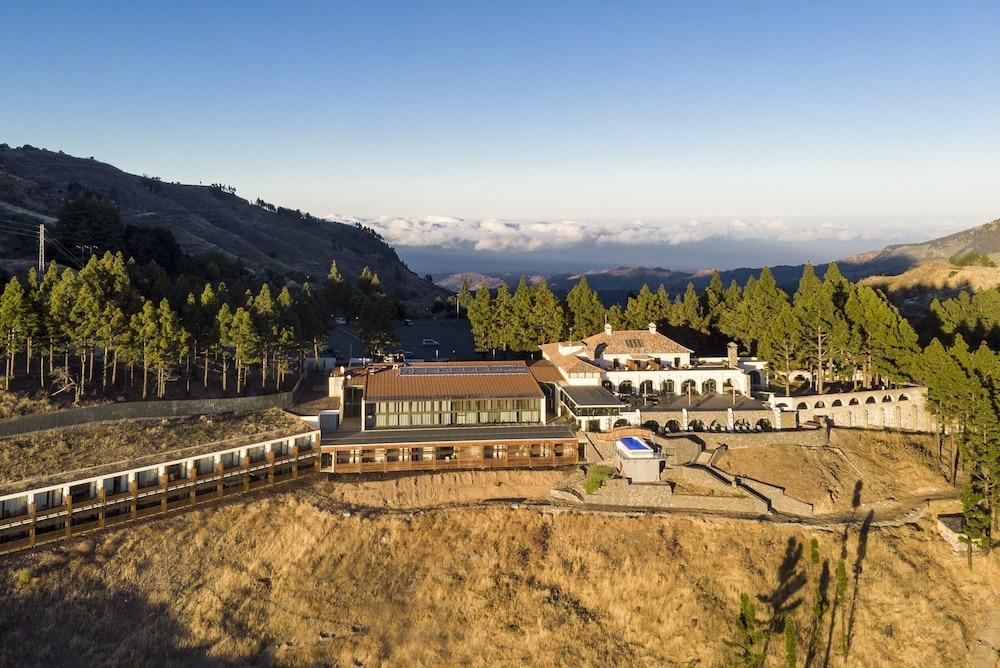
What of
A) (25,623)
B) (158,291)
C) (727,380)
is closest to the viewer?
(25,623)

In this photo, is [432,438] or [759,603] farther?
[432,438]

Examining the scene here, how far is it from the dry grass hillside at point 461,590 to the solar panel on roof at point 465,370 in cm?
1404

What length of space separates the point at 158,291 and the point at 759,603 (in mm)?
55206

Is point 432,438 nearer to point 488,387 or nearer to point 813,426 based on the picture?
point 488,387

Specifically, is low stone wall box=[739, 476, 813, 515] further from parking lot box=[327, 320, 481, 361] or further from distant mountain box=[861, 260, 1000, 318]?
distant mountain box=[861, 260, 1000, 318]

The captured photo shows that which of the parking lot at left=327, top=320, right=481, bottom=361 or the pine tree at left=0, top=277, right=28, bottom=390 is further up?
the pine tree at left=0, top=277, right=28, bottom=390

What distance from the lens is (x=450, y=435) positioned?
142ft

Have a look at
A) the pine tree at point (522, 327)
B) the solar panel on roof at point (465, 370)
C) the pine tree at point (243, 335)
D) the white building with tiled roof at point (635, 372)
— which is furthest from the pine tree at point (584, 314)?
the pine tree at point (243, 335)

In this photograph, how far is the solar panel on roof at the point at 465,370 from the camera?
50625mm

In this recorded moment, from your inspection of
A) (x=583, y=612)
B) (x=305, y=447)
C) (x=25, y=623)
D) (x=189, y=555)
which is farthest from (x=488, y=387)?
(x=25, y=623)

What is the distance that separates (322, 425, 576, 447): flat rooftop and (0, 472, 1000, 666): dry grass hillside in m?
4.85

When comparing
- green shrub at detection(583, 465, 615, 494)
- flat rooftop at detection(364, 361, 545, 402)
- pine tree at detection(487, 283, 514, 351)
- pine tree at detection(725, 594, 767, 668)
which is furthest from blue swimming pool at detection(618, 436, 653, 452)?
pine tree at detection(487, 283, 514, 351)

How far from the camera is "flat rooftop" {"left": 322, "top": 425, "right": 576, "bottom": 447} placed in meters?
42.2

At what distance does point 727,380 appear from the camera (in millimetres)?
54156
